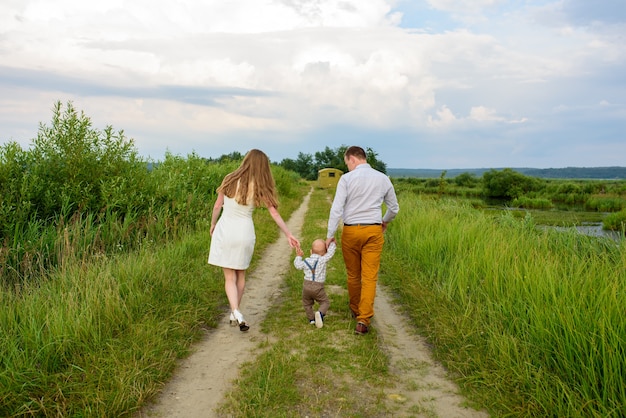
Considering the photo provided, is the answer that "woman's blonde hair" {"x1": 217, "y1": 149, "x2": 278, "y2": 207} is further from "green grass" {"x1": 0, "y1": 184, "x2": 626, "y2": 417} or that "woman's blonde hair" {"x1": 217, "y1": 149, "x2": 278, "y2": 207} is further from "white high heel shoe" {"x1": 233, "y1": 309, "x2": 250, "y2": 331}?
"green grass" {"x1": 0, "y1": 184, "x2": 626, "y2": 417}

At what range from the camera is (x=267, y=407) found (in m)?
3.66

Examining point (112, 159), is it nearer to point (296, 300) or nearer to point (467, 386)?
point (296, 300)

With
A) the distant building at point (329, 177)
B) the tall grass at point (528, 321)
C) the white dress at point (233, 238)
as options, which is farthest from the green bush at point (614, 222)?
the distant building at point (329, 177)

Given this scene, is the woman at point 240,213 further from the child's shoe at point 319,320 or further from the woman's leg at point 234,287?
the child's shoe at point 319,320

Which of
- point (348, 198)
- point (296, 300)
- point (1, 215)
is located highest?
point (348, 198)

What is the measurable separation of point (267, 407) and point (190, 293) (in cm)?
293

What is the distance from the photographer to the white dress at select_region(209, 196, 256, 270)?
5535mm

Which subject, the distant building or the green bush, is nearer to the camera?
the green bush

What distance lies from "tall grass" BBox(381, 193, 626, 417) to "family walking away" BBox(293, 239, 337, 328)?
1.32m

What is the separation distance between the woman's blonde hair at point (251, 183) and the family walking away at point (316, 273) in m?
0.76

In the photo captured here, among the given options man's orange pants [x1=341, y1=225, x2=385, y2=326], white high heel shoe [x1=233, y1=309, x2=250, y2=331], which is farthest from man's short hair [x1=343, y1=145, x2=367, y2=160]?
white high heel shoe [x1=233, y1=309, x2=250, y2=331]

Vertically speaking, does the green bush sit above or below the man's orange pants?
below

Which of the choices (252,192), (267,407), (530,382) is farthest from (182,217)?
(530,382)

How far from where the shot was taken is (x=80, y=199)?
992 centimetres
